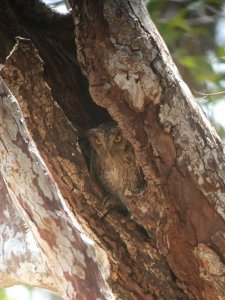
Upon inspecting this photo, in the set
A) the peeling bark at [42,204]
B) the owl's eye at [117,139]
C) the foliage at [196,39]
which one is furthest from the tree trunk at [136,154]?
the foliage at [196,39]

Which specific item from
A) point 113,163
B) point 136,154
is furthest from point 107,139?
point 136,154

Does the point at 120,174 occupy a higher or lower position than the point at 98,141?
lower

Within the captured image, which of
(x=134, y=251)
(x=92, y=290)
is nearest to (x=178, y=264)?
(x=134, y=251)

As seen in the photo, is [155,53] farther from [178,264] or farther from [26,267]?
[26,267]

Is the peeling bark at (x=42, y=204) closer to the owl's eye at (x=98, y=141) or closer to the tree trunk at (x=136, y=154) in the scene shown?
the tree trunk at (x=136, y=154)

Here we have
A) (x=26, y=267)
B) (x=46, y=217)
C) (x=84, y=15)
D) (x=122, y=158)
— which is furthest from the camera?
(x=26, y=267)

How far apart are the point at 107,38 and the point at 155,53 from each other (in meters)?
0.23

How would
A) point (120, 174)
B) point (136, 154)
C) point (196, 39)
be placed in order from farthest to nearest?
point (196, 39) → point (120, 174) → point (136, 154)

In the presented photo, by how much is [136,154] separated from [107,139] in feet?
1.54

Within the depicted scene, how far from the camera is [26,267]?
4195 millimetres

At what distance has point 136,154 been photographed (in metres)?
3.01

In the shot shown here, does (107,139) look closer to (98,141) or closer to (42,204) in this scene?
(98,141)

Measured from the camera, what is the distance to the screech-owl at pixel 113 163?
326cm

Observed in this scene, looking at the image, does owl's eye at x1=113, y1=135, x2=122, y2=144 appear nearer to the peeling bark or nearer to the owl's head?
the owl's head
